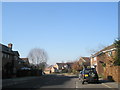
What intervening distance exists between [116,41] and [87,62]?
2721 inches

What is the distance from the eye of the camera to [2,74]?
47.3 m

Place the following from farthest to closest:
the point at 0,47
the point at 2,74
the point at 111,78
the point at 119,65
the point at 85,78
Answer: the point at 0,47
the point at 2,74
the point at 111,78
the point at 119,65
the point at 85,78

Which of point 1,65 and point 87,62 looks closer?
Result: point 1,65

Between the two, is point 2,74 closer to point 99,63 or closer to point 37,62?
point 99,63

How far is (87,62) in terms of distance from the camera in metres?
96.9

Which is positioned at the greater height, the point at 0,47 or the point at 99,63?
the point at 0,47

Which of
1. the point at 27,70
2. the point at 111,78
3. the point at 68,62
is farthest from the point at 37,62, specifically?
the point at 68,62

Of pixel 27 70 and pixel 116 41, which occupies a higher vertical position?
pixel 116 41

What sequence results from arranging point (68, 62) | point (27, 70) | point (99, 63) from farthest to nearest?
point (68, 62) → point (27, 70) → point (99, 63)

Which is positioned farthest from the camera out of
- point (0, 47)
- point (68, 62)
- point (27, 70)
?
point (68, 62)

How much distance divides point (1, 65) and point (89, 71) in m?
28.2

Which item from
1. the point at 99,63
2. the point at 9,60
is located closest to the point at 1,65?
the point at 9,60

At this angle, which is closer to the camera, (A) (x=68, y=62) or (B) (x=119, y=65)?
(B) (x=119, y=65)

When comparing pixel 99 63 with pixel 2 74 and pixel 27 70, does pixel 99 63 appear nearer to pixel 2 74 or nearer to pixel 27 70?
pixel 27 70
